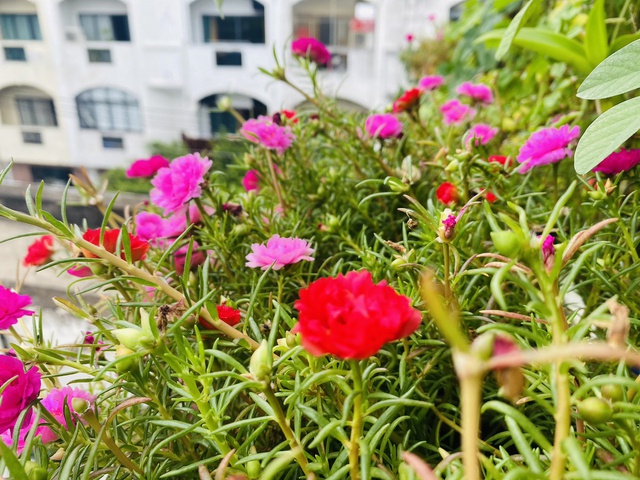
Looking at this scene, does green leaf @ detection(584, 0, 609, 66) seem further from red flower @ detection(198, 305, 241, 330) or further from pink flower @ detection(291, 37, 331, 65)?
red flower @ detection(198, 305, 241, 330)

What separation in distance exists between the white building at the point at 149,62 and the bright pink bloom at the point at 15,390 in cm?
355

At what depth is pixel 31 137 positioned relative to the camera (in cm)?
396

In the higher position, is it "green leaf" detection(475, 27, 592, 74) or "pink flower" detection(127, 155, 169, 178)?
"green leaf" detection(475, 27, 592, 74)

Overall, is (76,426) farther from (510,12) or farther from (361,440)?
(510,12)

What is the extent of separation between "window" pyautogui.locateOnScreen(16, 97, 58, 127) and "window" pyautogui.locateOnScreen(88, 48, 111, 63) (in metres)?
0.64

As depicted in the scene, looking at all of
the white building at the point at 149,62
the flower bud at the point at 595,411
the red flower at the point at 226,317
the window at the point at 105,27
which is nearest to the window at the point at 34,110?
the white building at the point at 149,62

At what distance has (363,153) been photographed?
58 cm

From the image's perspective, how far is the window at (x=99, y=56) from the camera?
12.9 ft

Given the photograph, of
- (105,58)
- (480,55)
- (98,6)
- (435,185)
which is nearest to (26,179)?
(105,58)

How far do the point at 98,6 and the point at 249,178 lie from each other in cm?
476

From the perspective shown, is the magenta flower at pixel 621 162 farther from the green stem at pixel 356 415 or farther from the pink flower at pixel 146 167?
the pink flower at pixel 146 167

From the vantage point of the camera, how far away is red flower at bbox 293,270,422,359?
0.17 meters

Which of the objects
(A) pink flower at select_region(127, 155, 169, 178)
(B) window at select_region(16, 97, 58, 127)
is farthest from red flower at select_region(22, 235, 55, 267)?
(B) window at select_region(16, 97, 58, 127)

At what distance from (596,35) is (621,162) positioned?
257mm
